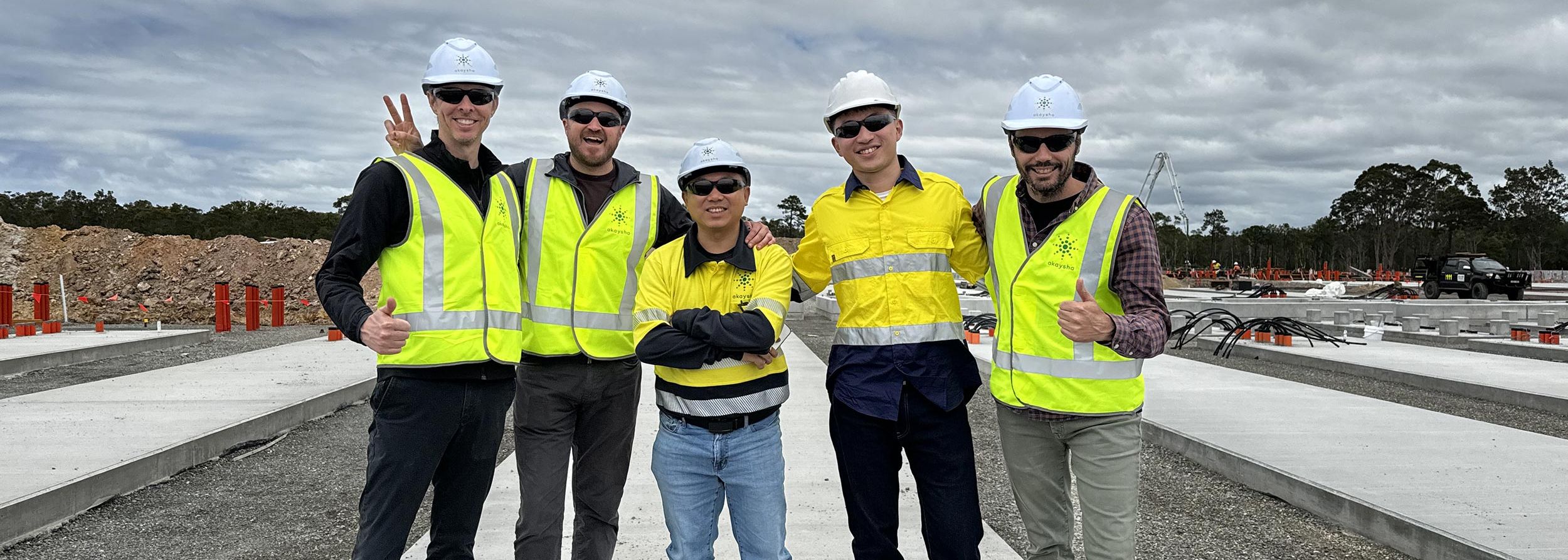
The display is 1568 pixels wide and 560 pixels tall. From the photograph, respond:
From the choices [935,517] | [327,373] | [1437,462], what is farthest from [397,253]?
[327,373]

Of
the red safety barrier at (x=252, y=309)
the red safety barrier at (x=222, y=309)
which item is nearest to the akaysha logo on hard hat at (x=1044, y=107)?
the red safety barrier at (x=222, y=309)

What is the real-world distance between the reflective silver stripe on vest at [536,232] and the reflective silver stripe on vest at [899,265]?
1.17m

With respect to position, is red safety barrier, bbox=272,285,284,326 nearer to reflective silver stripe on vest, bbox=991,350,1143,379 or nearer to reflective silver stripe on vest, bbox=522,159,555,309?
reflective silver stripe on vest, bbox=522,159,555,309

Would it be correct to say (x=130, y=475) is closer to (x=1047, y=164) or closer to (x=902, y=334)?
(x=902, y=334)

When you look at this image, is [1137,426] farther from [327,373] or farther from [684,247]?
[327,373]

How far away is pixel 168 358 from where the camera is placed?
13.8 metres

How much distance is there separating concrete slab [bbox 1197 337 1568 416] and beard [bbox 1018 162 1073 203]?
322 inches

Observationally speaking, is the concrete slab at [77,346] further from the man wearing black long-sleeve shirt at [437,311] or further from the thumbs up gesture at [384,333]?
the thumbs up gesture at [384,333]

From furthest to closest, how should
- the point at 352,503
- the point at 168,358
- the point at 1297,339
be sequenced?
the point at 1297,339
the point at 168,358
the point at 352,503

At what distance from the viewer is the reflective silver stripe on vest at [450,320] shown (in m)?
3.08

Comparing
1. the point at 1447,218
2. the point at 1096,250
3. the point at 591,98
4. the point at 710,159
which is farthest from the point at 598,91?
the point at 1447,218

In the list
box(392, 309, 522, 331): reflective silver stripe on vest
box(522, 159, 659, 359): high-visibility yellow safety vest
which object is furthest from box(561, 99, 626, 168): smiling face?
box(392, 309, 522, 331): reflective silver stripe on vest

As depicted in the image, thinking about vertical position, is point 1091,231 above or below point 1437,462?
above

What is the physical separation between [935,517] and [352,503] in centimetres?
369
